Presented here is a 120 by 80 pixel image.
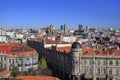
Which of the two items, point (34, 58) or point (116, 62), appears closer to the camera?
point (116, 62)

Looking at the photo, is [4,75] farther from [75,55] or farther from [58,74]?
[58,74]

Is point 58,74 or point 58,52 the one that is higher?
point 58,52

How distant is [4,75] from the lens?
57.8 m

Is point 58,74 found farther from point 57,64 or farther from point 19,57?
point 19,57

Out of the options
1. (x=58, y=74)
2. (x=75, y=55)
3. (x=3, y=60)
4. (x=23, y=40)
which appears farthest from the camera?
(x=23, y=40)

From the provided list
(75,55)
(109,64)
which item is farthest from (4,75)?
(109,64)

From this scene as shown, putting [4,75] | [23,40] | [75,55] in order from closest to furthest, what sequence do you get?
[4,75] → [75,55] → [23,40]

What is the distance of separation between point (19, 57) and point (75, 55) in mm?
15309

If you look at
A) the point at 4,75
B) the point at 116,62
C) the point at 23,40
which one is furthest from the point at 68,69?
the point at 23,40

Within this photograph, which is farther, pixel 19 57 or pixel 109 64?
pixel 19 57

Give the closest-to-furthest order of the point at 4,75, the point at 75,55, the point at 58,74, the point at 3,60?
the point at 4,75 → the point at 75,55 → the point at 3,60 → the point at 58,74

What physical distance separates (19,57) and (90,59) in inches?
724

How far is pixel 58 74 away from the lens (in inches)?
3765

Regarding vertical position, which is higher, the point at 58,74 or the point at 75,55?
the point at 75,55
